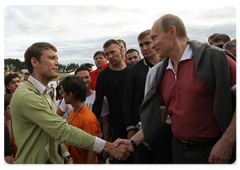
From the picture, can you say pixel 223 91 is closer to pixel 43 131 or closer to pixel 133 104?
pixel 133 104

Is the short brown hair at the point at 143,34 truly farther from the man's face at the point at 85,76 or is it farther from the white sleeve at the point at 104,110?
the man's face at the point at 85,76

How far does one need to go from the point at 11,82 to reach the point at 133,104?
373cm

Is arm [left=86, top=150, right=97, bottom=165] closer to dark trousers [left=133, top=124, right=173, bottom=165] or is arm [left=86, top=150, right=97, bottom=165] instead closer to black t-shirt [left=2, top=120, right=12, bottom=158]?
dark trousers [left=133, top=124, right=173, bottom=165]

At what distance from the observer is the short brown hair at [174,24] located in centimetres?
228

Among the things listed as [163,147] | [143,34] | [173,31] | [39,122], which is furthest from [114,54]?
[39,122]

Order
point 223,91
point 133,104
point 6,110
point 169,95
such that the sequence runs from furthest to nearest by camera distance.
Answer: point 6,110
point 133,104
point 169,95
point 223,91

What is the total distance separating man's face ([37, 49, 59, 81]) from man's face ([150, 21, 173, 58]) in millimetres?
1277

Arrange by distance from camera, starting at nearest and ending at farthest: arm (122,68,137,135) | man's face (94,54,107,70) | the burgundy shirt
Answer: the burgundy shirt < arm (122,68,137,135) < man's face (94,54,107,70)

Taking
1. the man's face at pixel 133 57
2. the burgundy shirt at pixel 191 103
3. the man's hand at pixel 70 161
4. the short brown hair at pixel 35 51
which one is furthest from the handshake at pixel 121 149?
the man's face at pixel 133 57

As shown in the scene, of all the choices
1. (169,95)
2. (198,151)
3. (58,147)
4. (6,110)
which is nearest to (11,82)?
(6,110)

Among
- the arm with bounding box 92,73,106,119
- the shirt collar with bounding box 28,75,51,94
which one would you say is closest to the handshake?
the arm with bounding box 92,73,106,119

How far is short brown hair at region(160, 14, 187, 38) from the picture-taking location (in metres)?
2.28

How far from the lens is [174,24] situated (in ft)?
7.49

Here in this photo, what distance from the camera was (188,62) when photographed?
7.02 feet
